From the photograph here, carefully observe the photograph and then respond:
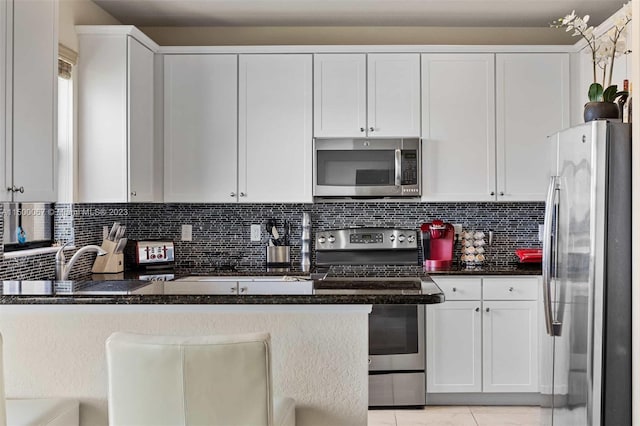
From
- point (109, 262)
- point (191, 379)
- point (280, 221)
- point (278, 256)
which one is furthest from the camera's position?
point (280, 221)

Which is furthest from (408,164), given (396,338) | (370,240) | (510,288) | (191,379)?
(191,379)

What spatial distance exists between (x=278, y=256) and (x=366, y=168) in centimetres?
87

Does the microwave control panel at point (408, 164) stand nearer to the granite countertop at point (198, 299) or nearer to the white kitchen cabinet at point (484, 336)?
the white kitchen cabinet at point (484, 336)

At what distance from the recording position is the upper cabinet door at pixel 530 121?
160 inches

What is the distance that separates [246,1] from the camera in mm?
3898

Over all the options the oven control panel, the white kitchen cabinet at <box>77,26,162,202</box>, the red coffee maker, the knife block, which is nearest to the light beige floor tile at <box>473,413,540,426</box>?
the red coffee maker

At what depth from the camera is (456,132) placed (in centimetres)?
407

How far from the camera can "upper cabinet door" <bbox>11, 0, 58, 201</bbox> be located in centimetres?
232

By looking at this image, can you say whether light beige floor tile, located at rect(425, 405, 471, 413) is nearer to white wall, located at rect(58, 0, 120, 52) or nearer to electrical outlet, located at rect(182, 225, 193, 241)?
electrical outlet, located at rect(182, 225, 193, 241)

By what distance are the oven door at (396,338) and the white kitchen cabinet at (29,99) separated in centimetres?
205

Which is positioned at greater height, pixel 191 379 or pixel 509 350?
pixel 191 379

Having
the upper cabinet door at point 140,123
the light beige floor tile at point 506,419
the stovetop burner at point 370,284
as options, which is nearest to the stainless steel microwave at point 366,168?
the upper cabinet door at point 140,123

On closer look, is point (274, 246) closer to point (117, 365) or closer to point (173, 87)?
point (173, 87)

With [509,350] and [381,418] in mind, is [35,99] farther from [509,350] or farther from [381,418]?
[509,350]
